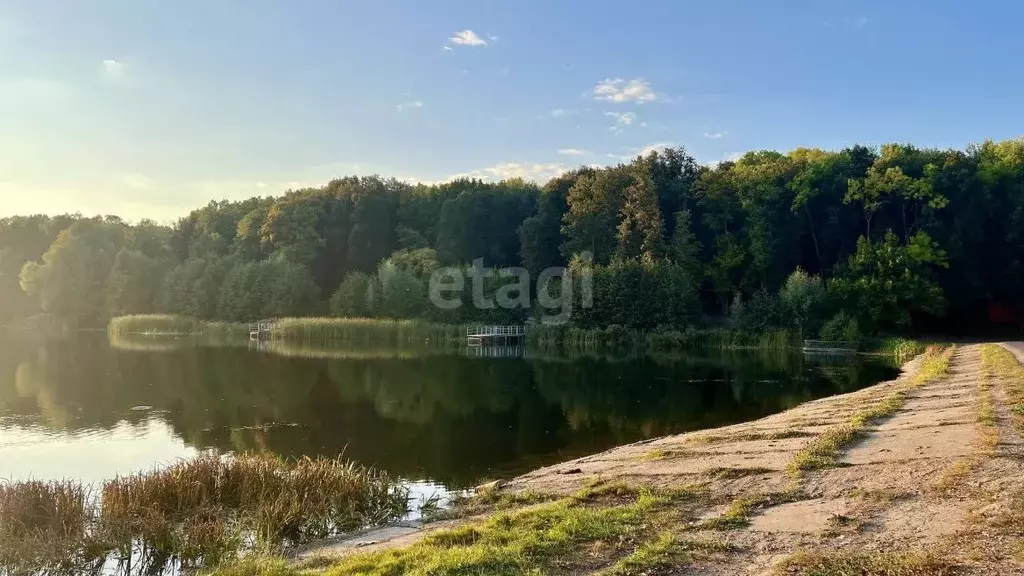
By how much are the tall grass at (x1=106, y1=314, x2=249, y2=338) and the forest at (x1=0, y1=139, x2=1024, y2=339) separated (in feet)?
10.5

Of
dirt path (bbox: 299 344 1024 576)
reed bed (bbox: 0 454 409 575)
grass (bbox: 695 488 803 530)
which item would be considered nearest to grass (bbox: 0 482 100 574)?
reed bed (bbox: 0 454 409 575)

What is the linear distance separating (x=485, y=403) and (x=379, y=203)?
177 feet

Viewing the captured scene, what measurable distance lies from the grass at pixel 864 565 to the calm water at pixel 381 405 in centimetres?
724

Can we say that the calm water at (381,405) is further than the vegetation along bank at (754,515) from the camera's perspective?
Yes

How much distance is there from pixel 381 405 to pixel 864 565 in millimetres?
17216

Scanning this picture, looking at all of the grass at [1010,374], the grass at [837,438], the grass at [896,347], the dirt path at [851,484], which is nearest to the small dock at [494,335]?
the grass at [896,347]

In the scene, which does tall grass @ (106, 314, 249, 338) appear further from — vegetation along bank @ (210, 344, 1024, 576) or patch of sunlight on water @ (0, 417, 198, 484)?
vegetation along bank @ (210, 344, 1024, 576)

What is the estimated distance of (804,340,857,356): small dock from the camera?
128ft

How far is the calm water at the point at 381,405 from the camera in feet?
47.3

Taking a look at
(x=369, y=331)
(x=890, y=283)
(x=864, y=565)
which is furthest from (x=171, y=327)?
(x=864, y=565)

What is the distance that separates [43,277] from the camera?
69062mm

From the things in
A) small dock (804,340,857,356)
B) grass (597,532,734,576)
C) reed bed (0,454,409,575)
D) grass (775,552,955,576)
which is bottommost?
small dock (804,340,857,356)

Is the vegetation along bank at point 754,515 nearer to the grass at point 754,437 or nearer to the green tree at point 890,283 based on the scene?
the grass at point 754,437

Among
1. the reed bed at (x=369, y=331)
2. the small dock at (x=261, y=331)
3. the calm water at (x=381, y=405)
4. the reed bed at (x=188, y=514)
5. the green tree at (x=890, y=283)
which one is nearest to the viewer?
the reed bed at (x=188, y=514)
